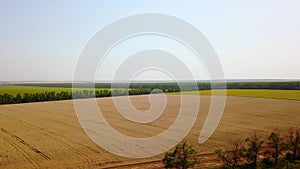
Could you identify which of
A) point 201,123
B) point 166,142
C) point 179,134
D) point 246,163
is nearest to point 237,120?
point 201,123

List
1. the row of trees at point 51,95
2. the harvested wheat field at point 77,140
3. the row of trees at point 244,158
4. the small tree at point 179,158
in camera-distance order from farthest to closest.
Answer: the row of trees at point 51,95, the harvested wheat field at point 77,140, the row of trees at point 244,158, the small tree at point 179,158

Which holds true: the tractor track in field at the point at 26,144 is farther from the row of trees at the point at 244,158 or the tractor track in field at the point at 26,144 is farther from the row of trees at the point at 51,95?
the row of trees at the point at 51,95

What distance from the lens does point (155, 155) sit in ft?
74.8

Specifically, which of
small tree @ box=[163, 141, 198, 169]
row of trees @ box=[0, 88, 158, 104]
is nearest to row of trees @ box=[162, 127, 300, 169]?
small tree @ box=[163, 141, 198, 169]

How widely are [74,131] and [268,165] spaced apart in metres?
22.8

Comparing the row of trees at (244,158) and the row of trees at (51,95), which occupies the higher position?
the row of trees at (51,95)

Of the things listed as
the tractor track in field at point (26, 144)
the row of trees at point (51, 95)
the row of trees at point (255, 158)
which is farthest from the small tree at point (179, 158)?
the row of trees at point (51, 95)

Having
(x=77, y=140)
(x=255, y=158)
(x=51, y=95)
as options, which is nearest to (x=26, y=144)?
(x=77, y=140)

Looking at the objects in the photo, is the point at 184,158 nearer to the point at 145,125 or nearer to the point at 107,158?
the point at 107,158

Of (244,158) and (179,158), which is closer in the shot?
(179,158)

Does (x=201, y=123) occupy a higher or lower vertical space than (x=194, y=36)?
lower

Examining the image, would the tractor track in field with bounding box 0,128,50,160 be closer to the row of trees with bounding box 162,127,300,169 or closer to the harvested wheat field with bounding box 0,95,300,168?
the harvested wheat field with bounding box 0,95,300,168

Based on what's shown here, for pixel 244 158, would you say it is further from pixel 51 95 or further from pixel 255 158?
pixel 51 95

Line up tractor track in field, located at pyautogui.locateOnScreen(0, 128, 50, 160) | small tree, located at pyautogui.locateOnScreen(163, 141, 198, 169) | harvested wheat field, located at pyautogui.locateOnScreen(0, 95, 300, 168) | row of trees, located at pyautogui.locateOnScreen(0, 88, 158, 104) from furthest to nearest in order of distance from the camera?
row of trees, located at pyautogui.locateOnScreen(0, 88, 158, 104)
tractor track in field, located at pyautogui.locateOnScreen(0, 128, 50, 160)
harvested wheat field, located at pyautogui.locateOnScreen(0, 95, 300, 168)
small tree, located at pyautogui.locateOnScreen(163, 141, 198, 169)
